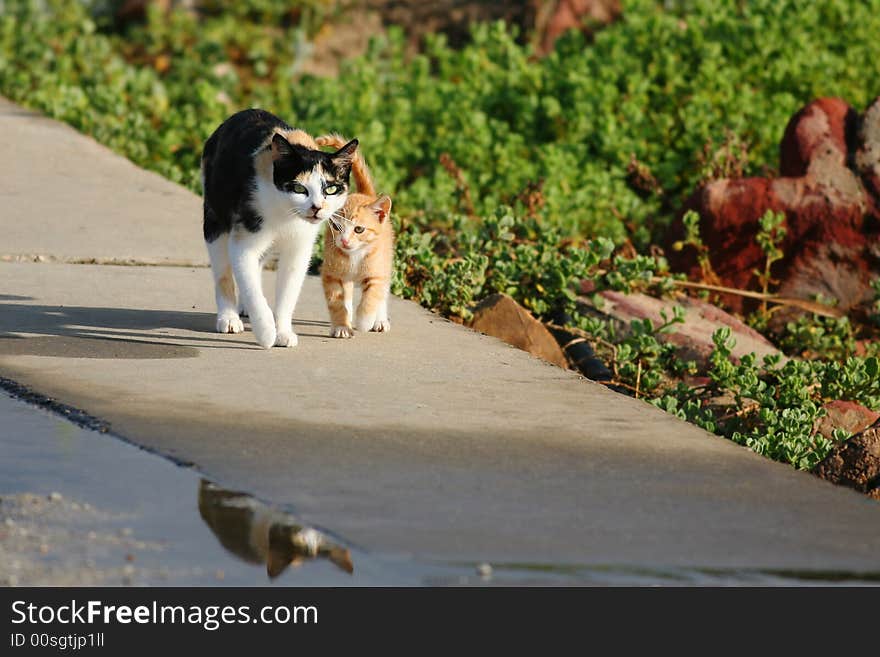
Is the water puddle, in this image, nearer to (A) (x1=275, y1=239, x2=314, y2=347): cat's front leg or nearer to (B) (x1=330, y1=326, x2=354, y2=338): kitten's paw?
(A) (x1=275, y1=239, x2=314, y2=347): cat's front leg

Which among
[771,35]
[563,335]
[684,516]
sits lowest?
[563,335]

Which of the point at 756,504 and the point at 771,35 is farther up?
the point at 771,35

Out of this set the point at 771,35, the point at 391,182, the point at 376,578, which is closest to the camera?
the point at 376,578

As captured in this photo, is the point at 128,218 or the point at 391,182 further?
the point at 391,182

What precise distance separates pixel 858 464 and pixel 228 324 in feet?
9.56

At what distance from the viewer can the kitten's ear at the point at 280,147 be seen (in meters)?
6.52

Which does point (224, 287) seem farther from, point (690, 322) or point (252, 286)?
point (690, 322)

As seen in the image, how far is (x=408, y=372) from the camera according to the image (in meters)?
6.43

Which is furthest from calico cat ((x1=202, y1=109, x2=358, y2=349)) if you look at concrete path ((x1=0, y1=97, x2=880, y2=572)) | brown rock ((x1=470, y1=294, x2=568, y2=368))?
brown rock ((x1=470, y1=294, x2=568, y2=368))

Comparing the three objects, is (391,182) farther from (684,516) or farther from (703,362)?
(684,516)

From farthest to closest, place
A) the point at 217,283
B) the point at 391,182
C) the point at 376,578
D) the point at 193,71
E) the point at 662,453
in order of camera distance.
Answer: the point at 193,71, the point at 391,182, the point at 217,283, the point at 662,453, the point at 376,578

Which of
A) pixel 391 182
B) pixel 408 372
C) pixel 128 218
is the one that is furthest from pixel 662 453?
pixel 391 182

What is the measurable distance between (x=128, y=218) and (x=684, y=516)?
18.2 feet

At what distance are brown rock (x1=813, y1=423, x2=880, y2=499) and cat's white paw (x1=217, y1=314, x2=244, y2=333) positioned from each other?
8.97 feet
